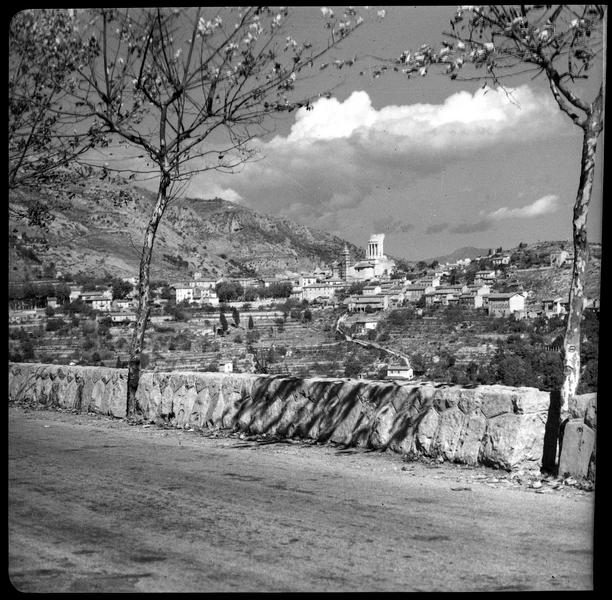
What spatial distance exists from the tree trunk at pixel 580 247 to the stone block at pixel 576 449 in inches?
22.1

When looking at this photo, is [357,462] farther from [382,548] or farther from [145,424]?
[145,424]

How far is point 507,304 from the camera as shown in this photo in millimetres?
30641

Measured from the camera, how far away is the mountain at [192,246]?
4759 centimetres

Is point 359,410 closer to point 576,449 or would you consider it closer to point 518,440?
point 518,440

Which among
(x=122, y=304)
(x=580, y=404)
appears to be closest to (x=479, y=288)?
(x=122, y=304)

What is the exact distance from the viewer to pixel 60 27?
44.9ft

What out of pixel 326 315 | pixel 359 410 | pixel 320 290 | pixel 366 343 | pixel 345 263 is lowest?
pixel 359 410

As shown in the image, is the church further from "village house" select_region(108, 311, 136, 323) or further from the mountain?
"village house" select_region(108, 311, 136, 323)

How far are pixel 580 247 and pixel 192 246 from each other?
5193 cm

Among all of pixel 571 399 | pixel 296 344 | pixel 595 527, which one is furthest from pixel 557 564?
pixel 296 344

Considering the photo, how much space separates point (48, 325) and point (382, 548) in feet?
119

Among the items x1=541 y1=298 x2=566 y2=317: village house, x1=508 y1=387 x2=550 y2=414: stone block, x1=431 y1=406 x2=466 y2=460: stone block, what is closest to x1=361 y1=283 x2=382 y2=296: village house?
x1=541 y1=298 x2=566 y2=317: village house

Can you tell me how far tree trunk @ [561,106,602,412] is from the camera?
7.33m

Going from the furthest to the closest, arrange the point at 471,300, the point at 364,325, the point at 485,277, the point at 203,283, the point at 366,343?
1. the point at 203,283
2. the point at 485,277
3. the point at 471,300
4. the point at 364,325
5. the point at 366,343
